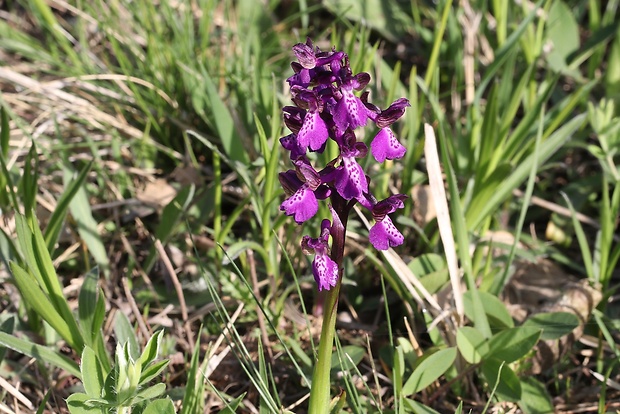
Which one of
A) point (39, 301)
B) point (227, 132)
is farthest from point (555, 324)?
point (39, 301)

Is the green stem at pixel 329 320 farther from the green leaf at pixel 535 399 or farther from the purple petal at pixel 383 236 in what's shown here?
the green leaf at pixel 535 399

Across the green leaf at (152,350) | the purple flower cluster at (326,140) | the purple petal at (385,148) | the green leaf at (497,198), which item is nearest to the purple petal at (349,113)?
the purple flower cluster at (326,140)

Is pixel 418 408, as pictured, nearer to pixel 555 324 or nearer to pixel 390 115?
pixel 555 324

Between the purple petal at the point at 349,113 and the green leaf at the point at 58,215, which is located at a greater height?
the purple petal at the point at 349,113

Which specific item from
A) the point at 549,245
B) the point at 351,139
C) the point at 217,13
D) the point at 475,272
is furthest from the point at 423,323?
the point at 217,13

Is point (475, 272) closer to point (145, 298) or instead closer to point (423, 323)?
point (423, 323)

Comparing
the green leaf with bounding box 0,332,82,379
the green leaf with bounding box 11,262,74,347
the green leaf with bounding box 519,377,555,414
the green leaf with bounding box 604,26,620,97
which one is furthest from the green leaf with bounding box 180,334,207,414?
the green leaf with bounding box 604,26,620,97
